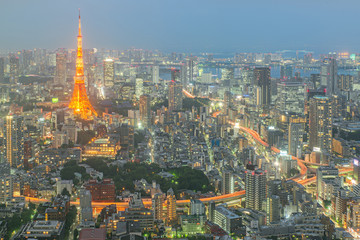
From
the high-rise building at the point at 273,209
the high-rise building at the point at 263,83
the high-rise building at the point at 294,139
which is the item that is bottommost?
the high-rise building at the point at 273,209

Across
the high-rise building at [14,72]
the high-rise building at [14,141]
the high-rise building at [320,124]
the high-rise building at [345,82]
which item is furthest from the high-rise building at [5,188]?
the high-rise building at [345,82]

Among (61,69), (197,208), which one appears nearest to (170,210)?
(197,208)

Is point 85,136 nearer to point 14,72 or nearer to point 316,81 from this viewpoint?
point 14,72

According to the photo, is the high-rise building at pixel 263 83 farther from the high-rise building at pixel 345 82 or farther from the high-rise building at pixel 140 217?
the high-rise building at pixel 140 217

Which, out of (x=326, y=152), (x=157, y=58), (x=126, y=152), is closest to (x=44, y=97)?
(x=126, y=152)

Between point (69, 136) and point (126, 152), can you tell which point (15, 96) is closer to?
point (69, 136)

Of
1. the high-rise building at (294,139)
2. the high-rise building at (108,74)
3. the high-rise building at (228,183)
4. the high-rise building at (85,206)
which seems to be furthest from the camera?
the high-rise building at (108,74)
